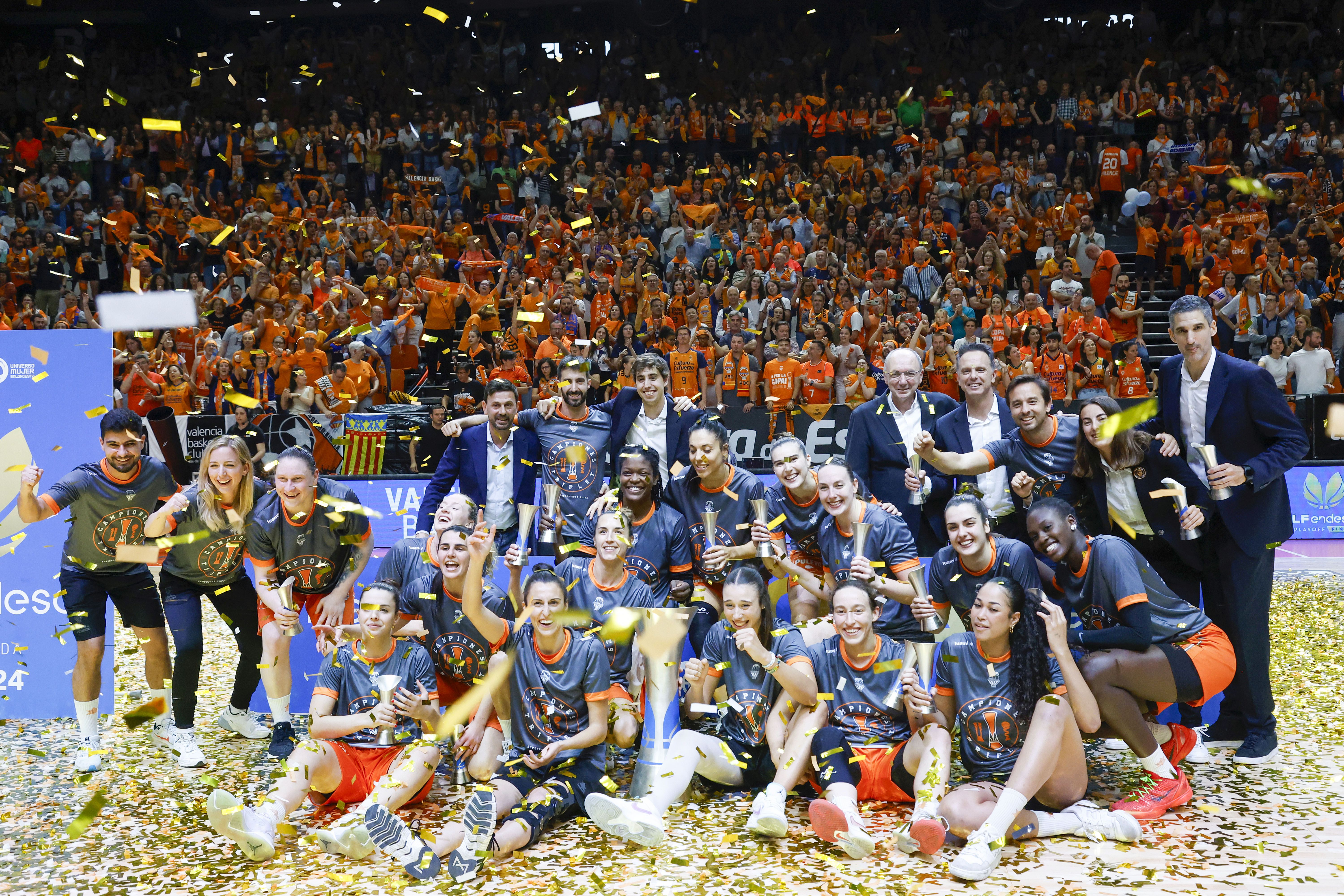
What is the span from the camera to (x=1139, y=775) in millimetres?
5234

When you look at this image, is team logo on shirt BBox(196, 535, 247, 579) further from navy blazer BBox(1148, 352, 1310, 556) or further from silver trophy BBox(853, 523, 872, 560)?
navy blazer BBox(1148, 352, 1310, 556)

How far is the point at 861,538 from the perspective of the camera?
526 cm

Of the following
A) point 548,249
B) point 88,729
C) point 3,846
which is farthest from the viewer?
point 548,249

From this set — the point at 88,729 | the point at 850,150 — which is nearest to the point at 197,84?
the point at 850,150

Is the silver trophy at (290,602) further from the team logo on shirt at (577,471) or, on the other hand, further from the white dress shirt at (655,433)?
the white dress shirt at (655,433)

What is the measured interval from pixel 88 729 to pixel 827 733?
12.8 ft

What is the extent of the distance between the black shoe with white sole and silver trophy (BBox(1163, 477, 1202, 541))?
3.65 m

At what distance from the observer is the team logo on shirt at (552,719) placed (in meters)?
4.79

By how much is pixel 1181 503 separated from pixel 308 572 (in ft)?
14.4

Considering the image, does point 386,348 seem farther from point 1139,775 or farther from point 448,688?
point 1139,775

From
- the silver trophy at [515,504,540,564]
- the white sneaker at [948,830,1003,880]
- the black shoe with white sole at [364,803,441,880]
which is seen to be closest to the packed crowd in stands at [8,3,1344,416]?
the silver trophy at [515,504,540,564]

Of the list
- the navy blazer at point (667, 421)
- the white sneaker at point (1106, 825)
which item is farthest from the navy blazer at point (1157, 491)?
the navy blazer at point (667, 421)

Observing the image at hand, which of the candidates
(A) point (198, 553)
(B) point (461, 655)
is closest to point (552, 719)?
(B) point (461, 655)

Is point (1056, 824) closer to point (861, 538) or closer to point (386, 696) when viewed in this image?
point (861, 538)
